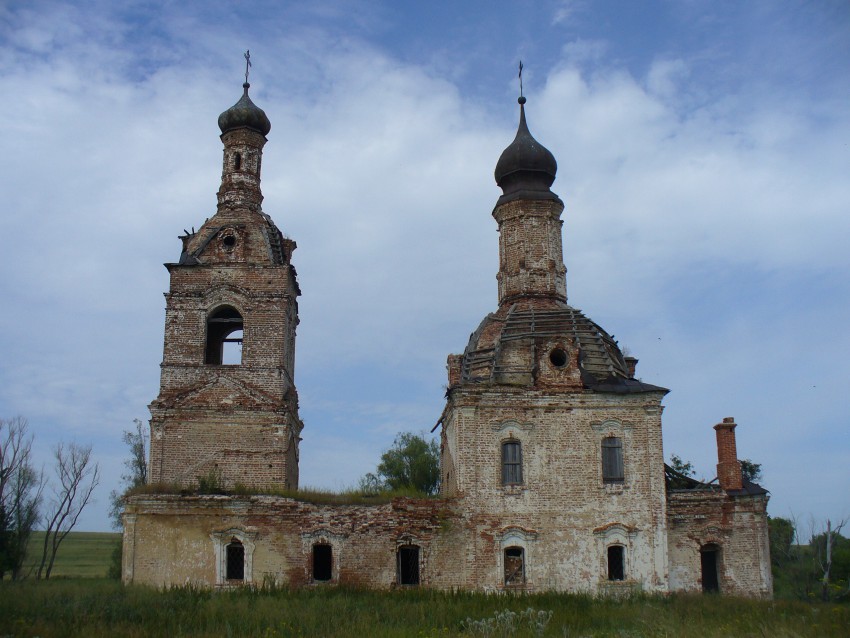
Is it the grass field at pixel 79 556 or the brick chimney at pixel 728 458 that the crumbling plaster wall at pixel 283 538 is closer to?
the brick chimney at pixel 728 458

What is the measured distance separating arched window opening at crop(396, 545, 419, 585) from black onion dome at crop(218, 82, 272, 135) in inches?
509

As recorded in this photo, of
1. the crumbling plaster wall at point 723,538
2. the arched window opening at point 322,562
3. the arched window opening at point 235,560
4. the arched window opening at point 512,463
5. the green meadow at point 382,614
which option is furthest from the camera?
the crumbling plaster wall at point 723,538

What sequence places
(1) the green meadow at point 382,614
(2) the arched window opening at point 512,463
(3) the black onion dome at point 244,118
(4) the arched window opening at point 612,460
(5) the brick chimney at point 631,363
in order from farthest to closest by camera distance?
(5) the brick chimney at point 631,363 → (3) the black onion dome at point 244,118 → (4) the arched window opening at point 612,460 → (2) the arched window opening at point 512,463 → (1) the green meadow at point 382,614

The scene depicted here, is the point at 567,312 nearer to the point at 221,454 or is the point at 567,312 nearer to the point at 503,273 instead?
the point at 503,273

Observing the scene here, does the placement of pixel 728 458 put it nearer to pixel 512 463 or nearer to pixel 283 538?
pixel 512 463

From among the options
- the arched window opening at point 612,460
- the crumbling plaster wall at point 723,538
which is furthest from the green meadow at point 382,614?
the arched window opening at point 612,460

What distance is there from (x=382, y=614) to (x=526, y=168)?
48.0ft

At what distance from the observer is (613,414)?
21906mm

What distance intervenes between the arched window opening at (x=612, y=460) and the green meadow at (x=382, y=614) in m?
3.19

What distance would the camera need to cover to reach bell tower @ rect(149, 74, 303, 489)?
21828 mm

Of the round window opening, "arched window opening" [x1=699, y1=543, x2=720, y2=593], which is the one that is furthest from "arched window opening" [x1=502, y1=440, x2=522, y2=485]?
"arched window opening" [x1=699, y1=543, x2=720, y2=593]

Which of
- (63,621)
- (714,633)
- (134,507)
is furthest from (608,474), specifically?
(63,621)

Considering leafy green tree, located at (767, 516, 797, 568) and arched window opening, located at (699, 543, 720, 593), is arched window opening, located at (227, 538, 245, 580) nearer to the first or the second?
arched window opening, located at (699, 543, 720, 593)

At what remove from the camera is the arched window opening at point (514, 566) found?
20.7 meters
